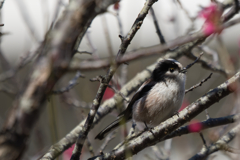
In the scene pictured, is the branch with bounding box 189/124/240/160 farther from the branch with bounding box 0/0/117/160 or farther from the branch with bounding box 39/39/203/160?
the branch with bounding box 0/0/117/160

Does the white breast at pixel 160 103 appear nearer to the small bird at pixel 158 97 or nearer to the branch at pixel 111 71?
the small bird at pixel 158 97

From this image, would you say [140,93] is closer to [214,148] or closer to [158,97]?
[158,97]

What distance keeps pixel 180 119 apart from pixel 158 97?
123 centimetres

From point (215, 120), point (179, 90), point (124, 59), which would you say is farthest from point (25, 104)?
point (179, 90)

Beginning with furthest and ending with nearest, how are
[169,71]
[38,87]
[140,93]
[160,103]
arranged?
[140,93]
[169,71]
[160,103]
[38,87]

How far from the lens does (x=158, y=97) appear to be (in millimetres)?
3615

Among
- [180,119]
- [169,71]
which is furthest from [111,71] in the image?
[169,71]

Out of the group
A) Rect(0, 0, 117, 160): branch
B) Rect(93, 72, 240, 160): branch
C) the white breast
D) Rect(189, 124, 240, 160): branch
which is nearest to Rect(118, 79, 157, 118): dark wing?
the white breast

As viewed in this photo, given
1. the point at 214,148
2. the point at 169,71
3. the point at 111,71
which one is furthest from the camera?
the point at 169,71

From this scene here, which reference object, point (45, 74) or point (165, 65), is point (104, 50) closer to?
point (165, 65)

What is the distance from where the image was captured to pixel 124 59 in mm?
1225

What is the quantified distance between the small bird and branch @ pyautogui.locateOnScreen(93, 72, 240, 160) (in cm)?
94

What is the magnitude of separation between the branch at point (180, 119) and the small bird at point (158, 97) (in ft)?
3.09

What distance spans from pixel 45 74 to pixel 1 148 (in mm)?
419
